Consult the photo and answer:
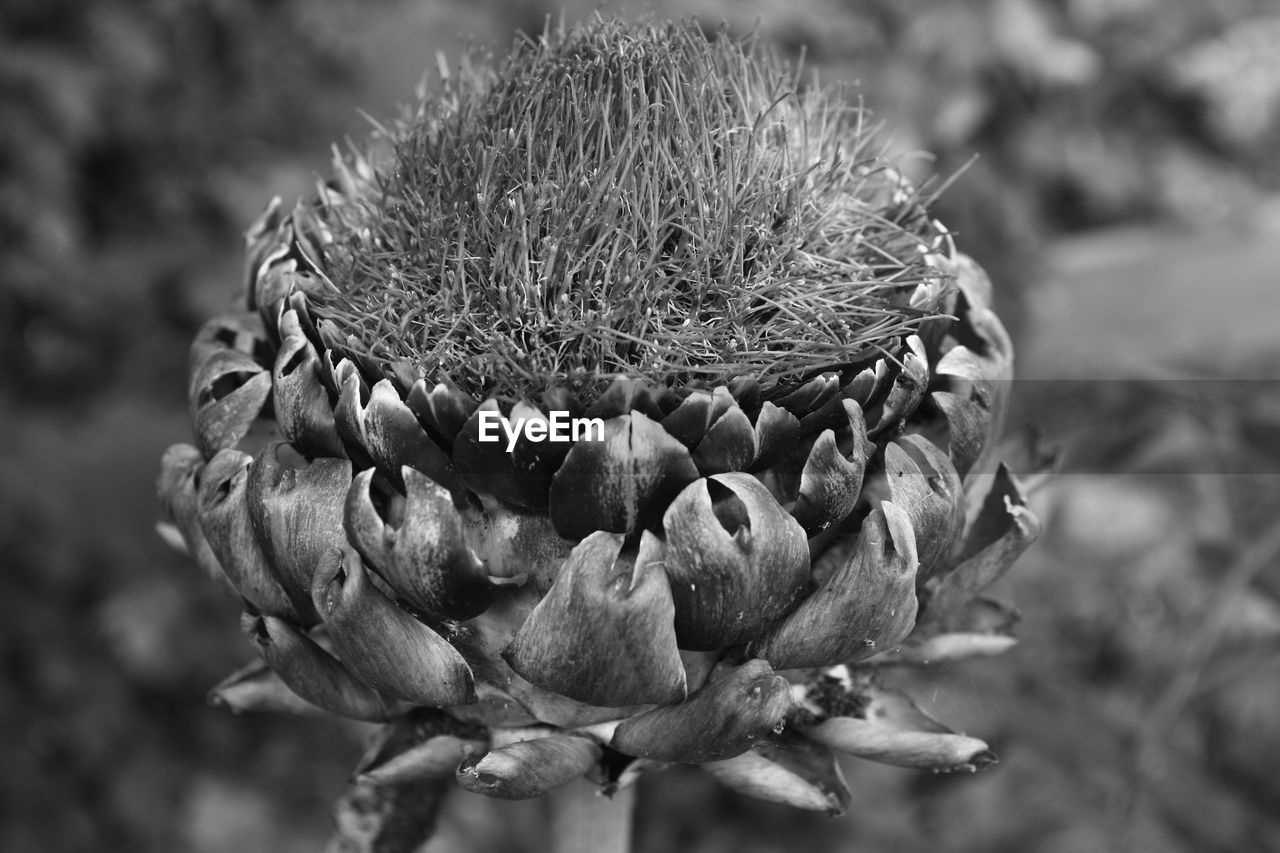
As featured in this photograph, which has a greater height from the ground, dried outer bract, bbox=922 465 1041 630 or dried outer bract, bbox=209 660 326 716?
dried outer bract, bbox=209 660 326 716

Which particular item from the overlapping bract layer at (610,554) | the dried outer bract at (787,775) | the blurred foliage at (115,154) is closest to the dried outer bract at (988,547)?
the overlapping bract layer at (610,554)

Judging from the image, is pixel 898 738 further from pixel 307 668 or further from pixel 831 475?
pixel 307 668

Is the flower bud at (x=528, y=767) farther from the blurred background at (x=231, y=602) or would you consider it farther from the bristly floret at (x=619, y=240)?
the blurred background at (x=231, y=602)

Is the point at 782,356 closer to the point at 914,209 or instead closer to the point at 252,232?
the point at 914,209

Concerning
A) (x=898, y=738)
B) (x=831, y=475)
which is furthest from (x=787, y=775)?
(x=831, y=475)

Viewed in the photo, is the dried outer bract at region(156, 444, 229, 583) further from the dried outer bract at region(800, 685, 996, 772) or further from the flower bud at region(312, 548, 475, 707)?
the dried outer bract at region(800, 685, 996, 772)

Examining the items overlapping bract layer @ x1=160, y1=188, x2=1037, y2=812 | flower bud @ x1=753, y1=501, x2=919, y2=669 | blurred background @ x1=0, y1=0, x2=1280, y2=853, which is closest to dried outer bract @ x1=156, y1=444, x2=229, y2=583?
overlapping bract layer @ x1=160, y1=188, x2=1037, y2=812
